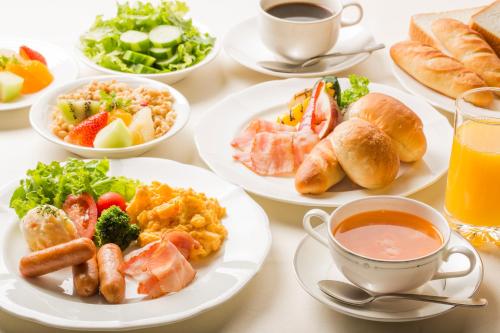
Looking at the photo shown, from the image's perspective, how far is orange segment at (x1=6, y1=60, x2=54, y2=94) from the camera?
285 centimetres

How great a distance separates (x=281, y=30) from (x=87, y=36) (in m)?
0.81

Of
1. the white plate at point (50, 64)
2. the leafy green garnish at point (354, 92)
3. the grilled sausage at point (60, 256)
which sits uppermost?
the grilled sausage at point (60, 256)

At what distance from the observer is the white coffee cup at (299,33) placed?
116 inches

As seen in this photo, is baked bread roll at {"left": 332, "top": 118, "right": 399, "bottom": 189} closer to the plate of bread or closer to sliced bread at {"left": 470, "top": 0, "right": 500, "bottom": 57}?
Answer: the plate of bread

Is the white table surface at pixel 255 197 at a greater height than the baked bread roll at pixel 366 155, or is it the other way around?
the baked bread roll at pixel 366 155

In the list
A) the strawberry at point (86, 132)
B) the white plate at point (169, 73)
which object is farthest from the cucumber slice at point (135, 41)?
the strawberry at point (86, 132)

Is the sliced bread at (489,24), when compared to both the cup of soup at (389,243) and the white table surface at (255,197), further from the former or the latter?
the cup of soup at (389,243)

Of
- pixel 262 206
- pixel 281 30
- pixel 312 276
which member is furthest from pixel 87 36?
pixel 312 276

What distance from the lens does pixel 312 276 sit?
182 centimetres

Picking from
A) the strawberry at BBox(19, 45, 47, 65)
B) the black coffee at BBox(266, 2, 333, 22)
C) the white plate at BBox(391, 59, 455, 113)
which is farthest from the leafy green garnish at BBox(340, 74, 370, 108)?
the strawberry at BBox(19, 45, 47, 65)

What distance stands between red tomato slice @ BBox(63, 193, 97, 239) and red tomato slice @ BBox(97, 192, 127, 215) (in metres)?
0.02

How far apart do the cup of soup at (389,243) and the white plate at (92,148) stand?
79 centimetres

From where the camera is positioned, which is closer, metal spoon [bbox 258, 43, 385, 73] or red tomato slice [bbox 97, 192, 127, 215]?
red tomato slice [bbox 97, 192, 127, 215]

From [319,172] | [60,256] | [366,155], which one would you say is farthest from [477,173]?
[60,256]
